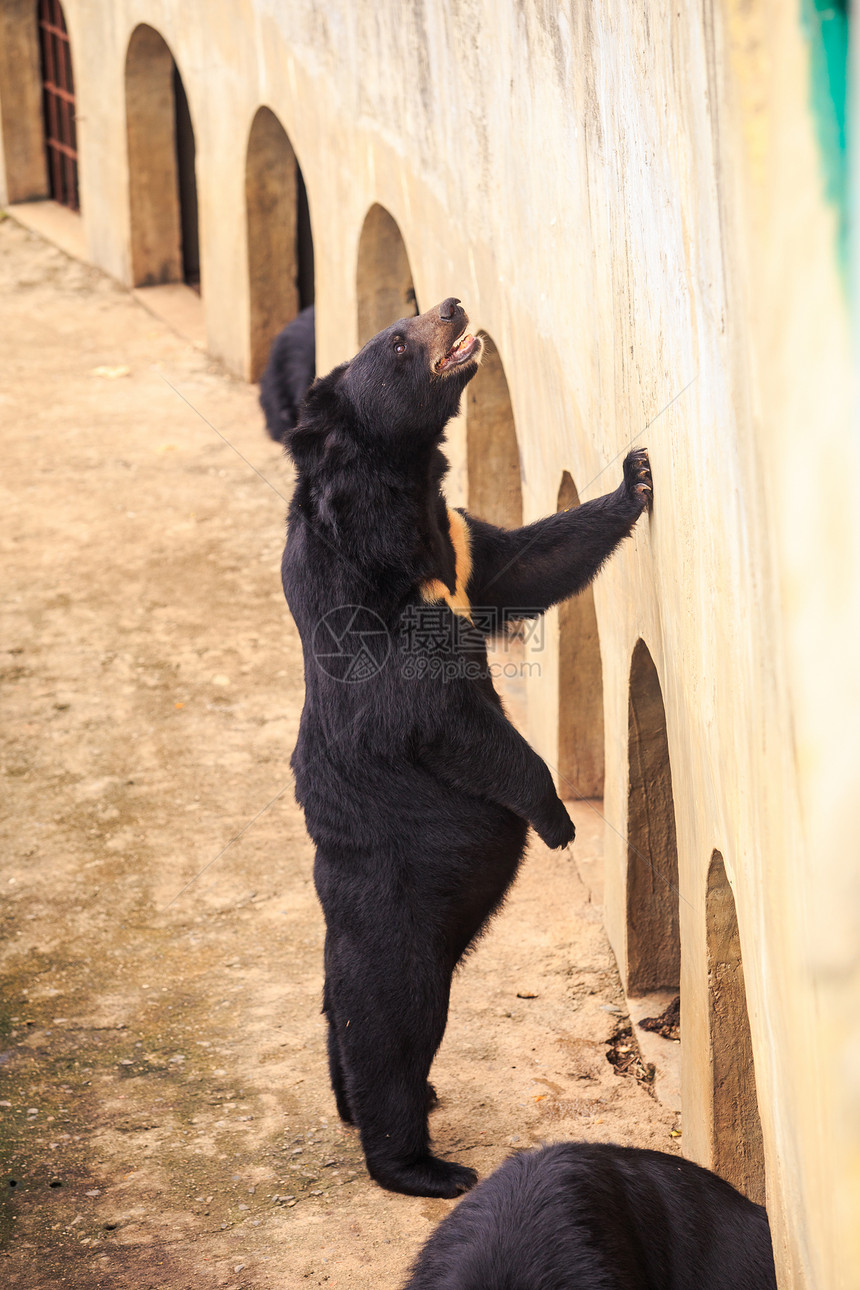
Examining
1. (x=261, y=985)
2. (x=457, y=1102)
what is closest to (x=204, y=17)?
(x=261, y=985)

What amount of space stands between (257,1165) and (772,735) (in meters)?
2.97

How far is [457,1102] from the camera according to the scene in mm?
5426

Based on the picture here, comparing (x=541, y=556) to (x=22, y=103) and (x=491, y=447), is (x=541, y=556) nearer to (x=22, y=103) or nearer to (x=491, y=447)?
(x=491, y=447)

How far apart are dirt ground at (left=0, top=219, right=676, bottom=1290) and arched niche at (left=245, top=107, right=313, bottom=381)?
1.92 meters

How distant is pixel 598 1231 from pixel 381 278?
7285 millimetres

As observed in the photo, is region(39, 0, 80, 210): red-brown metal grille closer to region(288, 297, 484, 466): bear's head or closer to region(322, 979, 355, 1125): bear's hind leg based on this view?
region(288, 297, 484, 466): bear's head

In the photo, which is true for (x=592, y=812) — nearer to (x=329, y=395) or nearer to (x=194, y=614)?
(x=194, y=614)

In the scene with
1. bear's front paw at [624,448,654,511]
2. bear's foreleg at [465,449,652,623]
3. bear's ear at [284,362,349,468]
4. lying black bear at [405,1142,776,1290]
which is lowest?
lying black bear at [405,1142,776,1290]

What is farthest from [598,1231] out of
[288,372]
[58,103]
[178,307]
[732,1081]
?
[58,103]

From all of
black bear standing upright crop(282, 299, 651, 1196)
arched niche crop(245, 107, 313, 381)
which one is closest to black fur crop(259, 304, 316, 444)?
arched niche crop(245, 107, 313, 381)

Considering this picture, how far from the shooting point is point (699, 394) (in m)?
3.55

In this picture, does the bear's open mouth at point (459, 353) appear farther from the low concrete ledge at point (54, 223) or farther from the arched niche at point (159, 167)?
the low concrete ledge at point (54, 223)

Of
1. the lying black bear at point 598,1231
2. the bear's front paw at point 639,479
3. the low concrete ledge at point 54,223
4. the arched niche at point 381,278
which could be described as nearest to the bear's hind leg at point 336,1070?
the lying black bear at point 598,1231

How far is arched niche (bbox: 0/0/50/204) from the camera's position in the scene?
14500 mm
